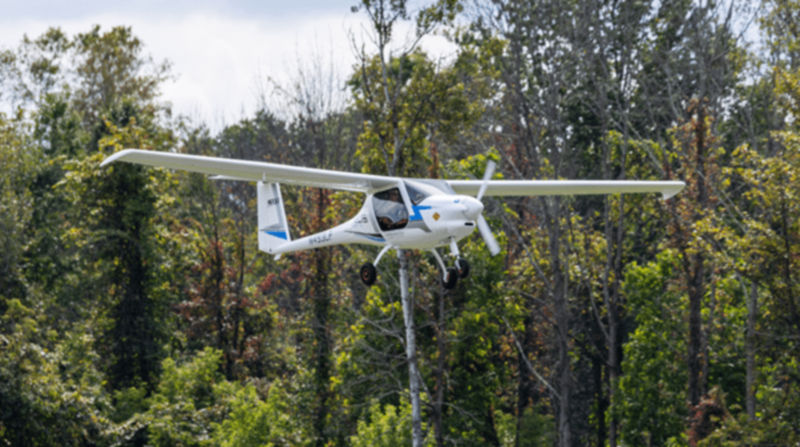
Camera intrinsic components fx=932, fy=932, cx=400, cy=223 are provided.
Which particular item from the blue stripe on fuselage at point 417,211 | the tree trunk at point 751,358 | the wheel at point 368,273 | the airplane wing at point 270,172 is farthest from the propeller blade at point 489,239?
the tree trunk at point 751,358

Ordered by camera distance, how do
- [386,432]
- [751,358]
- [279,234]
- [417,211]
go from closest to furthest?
[417,211] → [279,234] → [751,358] → [386,432]

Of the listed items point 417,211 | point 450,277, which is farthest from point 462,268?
point 417,211

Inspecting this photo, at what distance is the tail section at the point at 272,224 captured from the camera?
18.3 metres

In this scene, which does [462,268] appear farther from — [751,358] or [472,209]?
[751,358]

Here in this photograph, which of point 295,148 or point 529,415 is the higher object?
point 295,148

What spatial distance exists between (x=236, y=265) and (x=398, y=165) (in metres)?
15.3

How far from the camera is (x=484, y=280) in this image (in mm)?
26719

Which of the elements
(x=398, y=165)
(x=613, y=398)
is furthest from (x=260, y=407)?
(x=613, y=398)

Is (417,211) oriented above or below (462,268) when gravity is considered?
above

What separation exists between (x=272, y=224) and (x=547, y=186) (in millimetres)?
5406

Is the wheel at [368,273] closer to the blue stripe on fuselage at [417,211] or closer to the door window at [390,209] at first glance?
the door window at [390,209]

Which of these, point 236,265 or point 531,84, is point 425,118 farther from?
point 236,265

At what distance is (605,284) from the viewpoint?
90.6 ft

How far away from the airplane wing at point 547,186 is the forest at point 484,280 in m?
1.89
